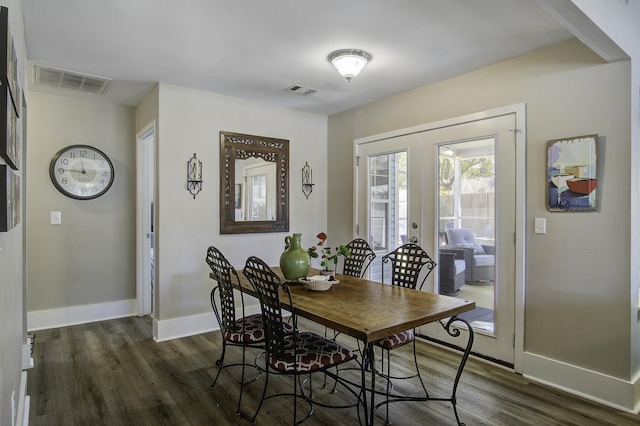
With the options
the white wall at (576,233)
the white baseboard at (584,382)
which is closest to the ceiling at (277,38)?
the white wall at (576,233)

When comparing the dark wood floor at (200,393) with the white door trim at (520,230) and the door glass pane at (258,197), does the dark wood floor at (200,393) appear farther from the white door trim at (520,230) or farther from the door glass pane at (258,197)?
the door glass pane at (258,197)

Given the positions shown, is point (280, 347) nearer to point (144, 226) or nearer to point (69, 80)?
point (144, 226)

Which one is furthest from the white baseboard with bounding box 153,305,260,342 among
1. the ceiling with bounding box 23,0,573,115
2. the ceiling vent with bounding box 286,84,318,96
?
the ceiling vent with bounding box 286,84,318,96

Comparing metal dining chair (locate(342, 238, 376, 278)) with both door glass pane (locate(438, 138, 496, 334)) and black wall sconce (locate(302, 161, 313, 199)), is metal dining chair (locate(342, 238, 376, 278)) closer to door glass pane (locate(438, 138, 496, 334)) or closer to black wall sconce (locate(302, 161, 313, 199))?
door glass pane (locate(438, 138, 496, 334))

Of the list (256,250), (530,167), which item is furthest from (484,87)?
(256,250)

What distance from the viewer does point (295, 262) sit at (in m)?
2.66

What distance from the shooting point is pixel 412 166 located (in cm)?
378

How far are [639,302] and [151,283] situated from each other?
456cm

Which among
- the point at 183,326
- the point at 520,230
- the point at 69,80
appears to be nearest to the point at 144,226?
the point at 183,326

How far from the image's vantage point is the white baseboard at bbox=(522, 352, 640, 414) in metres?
2.40

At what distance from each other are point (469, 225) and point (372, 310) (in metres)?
1.71

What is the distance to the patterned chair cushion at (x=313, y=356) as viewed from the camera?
2014 millimetres

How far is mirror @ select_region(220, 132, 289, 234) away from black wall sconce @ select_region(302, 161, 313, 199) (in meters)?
0.25

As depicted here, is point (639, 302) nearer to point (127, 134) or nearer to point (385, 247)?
point (385, 247)
